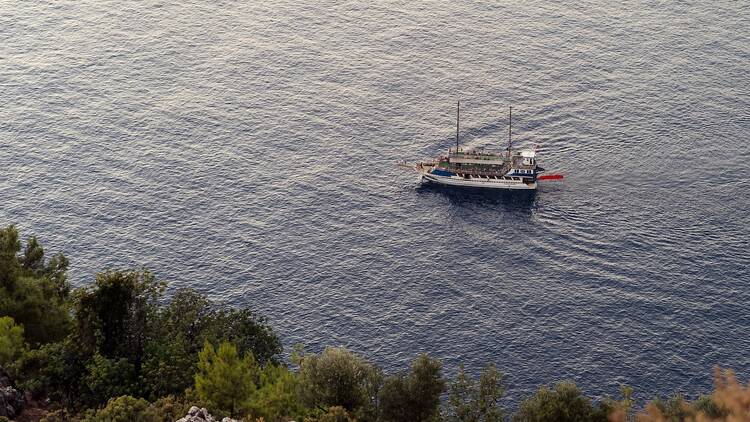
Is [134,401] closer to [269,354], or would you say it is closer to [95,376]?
[95,376]

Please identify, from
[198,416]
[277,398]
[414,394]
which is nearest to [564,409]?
[414,394]

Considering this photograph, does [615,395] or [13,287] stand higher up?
[13,287]

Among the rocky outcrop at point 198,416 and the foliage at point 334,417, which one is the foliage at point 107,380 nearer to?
the rocky outcrop at point 198,416

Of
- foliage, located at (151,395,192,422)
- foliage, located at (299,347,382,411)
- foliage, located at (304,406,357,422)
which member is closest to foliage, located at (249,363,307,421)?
foliage, located at (299,347,382,411)

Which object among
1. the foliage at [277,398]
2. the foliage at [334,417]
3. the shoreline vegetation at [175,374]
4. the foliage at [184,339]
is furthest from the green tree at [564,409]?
the foliage at [184,339]

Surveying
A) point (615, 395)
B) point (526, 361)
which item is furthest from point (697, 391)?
point (526, 361)

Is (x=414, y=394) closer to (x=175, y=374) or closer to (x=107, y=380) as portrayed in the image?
(x=175, y=374)

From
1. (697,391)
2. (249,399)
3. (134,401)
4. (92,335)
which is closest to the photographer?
(134,401)
